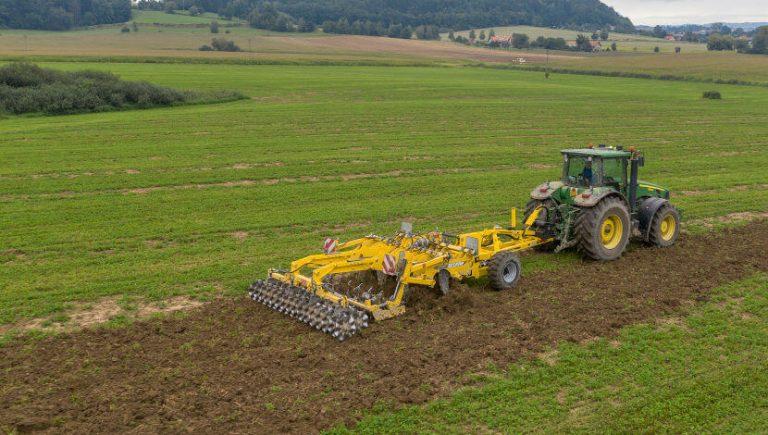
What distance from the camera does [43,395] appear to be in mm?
8328

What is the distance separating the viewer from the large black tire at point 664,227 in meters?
14.6

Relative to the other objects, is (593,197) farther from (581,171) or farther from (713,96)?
(713,96)

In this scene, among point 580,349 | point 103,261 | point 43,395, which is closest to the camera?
point 43,395

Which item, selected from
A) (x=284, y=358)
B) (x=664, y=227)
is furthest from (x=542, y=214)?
(x=284, y=358)

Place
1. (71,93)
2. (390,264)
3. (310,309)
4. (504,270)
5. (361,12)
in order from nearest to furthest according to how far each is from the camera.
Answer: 1. (310,309)
2. (390,264)
3. (504,270)
4. (71,93)
5. (361,12)

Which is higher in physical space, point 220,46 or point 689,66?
point 220,46

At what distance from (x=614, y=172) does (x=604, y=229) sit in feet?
4.09

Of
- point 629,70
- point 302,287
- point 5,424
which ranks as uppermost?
point 629,70

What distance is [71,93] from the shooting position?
39.8 m

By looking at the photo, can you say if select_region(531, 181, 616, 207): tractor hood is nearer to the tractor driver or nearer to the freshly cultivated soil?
the tractor driver

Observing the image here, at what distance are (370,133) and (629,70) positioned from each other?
6430 centimetres

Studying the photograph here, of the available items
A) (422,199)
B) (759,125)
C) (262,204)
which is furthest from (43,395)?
(759,125)

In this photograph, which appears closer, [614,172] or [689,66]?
[614,172]

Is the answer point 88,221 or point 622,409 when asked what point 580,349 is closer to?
point 622,409
